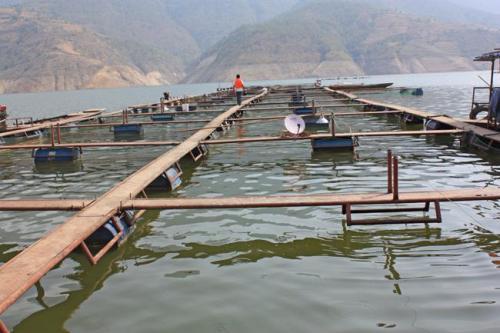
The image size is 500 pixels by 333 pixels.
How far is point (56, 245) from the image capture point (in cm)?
670

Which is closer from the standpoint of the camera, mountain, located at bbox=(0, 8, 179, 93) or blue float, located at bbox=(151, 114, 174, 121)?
blue float, located at bbox=(151, 114, 174, 121)

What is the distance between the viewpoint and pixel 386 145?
18.5m

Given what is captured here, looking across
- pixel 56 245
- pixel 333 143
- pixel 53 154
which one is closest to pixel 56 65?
pixel 53 154

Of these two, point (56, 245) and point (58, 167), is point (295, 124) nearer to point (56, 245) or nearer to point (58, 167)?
point (58, 167)

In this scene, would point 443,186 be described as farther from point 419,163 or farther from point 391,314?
point 391,314

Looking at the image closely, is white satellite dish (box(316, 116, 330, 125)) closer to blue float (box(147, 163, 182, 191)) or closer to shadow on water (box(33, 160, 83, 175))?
shadow on water (box(33, 160, 83, 175))

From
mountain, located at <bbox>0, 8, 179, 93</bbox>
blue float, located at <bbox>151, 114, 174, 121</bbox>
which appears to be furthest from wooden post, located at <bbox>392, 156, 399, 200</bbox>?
mountain, located at <bbox>0, 8, 179, 93</bbox>

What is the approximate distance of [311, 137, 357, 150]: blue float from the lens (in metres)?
16.9

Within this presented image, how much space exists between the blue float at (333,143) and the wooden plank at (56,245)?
7.58 meters

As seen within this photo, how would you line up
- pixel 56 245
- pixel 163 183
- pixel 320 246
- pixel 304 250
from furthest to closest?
pixel 163 183 < pixel 320 246 < pixel 304 250 < pixel 56 245

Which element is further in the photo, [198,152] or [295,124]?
[198,152]

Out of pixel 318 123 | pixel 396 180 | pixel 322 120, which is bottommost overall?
pixel 318 123

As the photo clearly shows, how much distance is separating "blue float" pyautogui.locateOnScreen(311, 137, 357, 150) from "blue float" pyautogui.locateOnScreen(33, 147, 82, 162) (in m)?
8.34

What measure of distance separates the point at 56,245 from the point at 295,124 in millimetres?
10848
